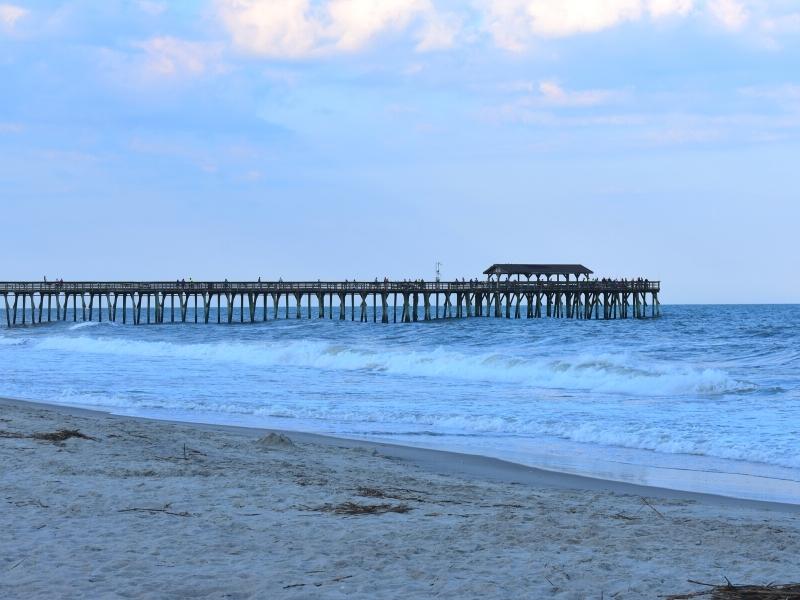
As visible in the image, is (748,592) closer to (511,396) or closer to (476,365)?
(511,396)

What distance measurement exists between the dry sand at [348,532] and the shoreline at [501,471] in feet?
0.23

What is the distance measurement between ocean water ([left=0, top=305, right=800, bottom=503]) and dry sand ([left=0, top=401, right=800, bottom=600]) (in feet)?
7.33

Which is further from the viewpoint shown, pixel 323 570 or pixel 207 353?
pixel 207 353

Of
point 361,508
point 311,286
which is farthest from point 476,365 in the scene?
point 311,286

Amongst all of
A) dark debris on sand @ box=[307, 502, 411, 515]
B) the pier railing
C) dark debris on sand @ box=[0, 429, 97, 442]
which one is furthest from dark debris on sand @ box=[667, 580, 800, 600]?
the pier railing

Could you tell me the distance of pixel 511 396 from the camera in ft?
63.4

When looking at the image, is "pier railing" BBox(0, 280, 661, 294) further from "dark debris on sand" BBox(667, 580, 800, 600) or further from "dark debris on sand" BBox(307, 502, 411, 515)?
"dark debris on sand" BBox(667, 580, 800, 600)

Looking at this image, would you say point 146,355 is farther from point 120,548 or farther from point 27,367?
point 120,548

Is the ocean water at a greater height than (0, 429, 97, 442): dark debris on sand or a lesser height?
lesser

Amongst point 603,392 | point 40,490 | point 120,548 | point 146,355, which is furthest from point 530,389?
point 146,355

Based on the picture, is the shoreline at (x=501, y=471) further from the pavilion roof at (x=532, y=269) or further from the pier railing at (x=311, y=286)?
the pavilion roof at (x=532, y=269)

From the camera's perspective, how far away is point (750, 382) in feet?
68.5

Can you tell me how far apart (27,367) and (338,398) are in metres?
13.4

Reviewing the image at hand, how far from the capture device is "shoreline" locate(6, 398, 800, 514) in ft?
28.1
